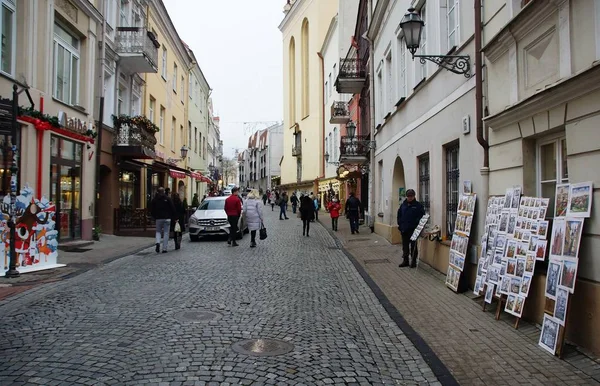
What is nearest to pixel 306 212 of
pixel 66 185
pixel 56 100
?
pixel 66 185

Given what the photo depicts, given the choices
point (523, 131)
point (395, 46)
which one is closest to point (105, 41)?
point (395, 46)

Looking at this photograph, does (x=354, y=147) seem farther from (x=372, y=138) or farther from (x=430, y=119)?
(x=430, y=119)

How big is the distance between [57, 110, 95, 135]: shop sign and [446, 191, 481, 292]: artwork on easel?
10522 millimetres

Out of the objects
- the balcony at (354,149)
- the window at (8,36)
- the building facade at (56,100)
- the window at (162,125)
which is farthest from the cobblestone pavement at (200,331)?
the window at (162,125)

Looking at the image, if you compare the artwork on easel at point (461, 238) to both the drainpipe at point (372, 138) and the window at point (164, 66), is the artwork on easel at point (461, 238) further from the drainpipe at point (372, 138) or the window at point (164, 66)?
the window at point (164, 66)

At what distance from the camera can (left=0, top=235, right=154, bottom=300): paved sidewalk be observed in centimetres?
812

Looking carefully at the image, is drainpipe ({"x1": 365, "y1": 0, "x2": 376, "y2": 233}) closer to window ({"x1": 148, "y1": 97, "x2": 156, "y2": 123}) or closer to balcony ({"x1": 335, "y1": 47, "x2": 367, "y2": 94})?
balcony ({"x1": 335, "y1": 47, "x2": 367, "y2": 94})

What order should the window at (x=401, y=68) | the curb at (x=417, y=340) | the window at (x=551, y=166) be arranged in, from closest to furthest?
the curb at (x=417, y=340)
the window at (x=551, y=166)
the window at (x=401, y=68)

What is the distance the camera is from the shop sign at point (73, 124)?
13052 mm

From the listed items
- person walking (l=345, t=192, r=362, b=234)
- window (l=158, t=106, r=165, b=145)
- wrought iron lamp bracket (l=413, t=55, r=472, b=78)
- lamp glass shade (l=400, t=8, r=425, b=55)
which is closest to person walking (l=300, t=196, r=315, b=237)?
person walking (l=345, t=192, r=362, b=234)

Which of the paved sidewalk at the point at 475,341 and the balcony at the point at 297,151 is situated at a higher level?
the balcony at the point at 297,151

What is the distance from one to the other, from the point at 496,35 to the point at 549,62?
3.95ft

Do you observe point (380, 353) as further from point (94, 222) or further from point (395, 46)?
point (94, 222)

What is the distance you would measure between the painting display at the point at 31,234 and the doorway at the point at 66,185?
347 centimetres
